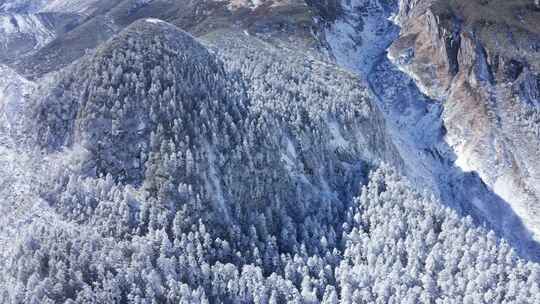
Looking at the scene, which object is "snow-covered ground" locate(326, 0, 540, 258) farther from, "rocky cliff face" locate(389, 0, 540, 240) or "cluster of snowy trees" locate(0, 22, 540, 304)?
"cluster of snowy trees" locate(0, 22, 540, 304)

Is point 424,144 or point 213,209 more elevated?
point 213,209

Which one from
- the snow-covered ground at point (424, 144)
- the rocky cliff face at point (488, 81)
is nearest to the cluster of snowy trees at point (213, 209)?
the snow-covered ground at point (424, 144)

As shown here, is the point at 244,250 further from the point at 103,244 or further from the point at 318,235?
the point at 103,244

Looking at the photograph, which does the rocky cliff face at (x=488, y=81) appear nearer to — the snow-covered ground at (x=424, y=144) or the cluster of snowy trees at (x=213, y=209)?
the snow-covered ground at (x=424, y=144)

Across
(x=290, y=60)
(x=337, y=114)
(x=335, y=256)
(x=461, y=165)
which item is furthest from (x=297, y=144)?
(x=461, y=165)

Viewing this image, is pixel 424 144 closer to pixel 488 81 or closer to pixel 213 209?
pixel 488 81

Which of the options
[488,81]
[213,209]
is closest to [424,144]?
[488,81]
